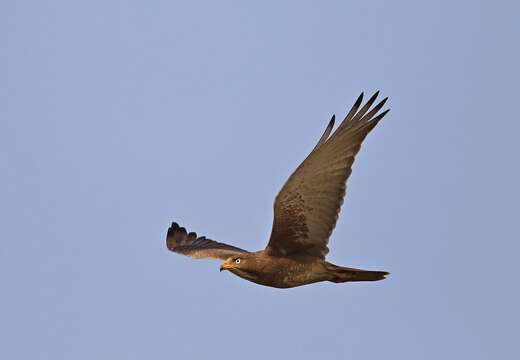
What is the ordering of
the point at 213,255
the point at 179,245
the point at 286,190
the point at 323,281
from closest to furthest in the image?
the point at 286,190 → the point at 323,281 → the point at 213,255 → the point at 179,245

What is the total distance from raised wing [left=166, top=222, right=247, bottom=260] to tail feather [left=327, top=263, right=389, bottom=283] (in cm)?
276

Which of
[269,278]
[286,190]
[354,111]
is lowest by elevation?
[269,278]

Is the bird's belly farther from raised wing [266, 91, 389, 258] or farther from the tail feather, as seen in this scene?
raised wing [266, 91, 389, 258]

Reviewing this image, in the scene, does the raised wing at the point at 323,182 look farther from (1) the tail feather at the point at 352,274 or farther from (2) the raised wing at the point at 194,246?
(2) the raised wing at the point at 194,246

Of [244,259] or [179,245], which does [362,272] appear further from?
[179,245]

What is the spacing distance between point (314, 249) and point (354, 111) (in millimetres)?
2125

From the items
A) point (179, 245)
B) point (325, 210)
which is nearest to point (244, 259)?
point (325, 210)

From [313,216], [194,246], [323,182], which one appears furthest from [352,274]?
[194,246]

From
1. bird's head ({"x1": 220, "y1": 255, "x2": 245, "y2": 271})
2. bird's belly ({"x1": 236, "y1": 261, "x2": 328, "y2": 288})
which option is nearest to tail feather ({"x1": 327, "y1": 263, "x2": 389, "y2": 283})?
bird's belly ({"x1": 236, "y1": 261, "x2": 328, "y2": 288})

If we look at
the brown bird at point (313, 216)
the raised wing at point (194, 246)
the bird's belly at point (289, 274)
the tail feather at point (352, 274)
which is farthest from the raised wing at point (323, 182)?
the raised wing at point (194, 246)

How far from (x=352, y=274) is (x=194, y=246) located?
4.49 meters

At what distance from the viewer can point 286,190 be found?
48.1 ft

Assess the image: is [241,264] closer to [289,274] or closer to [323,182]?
[289,274]

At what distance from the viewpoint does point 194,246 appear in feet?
63.0
